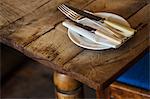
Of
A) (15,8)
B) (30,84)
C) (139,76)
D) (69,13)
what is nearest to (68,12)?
(69,13)

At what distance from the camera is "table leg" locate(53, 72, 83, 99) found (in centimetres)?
119

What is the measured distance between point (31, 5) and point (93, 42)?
368 mm

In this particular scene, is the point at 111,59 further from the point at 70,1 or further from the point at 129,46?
the point at 70,1

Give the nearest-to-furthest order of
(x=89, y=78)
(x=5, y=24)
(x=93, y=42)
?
(x=89, y=78) < (x=93, y=42) < (x=5, y=24)

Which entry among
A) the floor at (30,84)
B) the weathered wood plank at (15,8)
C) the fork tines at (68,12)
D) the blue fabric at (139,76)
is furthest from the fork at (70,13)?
the floor at (30,84)

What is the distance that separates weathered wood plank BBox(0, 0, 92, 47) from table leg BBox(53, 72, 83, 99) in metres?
0.18

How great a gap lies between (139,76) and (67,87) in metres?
0.29

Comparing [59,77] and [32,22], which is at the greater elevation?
[32,22]

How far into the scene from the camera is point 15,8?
126cm

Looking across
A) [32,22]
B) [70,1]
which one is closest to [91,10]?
[70,1]

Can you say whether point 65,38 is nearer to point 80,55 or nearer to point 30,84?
point 80,55

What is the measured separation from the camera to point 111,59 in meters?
0.98

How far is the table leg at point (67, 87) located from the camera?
119 cm

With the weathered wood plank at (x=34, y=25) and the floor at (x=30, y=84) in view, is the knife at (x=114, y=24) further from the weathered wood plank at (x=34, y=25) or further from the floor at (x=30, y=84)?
the floor at (x=30, y=84)
